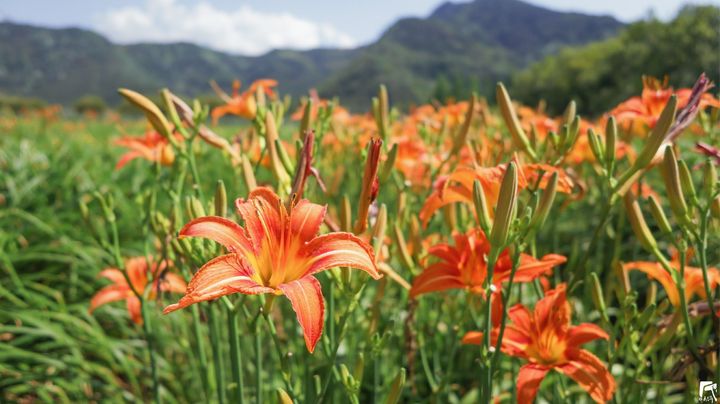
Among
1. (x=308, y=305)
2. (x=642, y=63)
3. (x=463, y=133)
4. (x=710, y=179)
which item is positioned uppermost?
(x=642, y=63)

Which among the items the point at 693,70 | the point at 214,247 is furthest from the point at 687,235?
the point at 693,70

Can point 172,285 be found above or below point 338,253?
below

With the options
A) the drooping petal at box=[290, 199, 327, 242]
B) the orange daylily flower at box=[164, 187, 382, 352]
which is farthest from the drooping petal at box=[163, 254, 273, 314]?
the drooping petal at box=[290, 199, 327, 242]

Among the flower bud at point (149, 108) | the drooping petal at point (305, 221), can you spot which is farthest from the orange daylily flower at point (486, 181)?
the flower bud at point (149, 108)

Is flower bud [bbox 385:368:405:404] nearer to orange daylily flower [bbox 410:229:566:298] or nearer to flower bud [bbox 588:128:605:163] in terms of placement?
orange daylily flower [bbox 410:229:566:298]

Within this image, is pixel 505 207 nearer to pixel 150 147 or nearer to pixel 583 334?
pixel 583 334

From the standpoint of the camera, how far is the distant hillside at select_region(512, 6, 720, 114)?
3152 cm

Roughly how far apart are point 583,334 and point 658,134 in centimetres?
44

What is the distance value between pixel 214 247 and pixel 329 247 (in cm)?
34

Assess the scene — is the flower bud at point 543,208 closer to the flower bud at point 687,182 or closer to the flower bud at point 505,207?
the flower bud at point 505,207

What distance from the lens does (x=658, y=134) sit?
1.04 meters

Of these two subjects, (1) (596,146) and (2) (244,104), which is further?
(2) (244,104)

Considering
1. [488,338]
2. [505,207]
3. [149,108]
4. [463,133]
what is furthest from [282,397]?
[463,133]

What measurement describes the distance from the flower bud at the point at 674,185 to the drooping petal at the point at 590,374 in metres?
0.33
